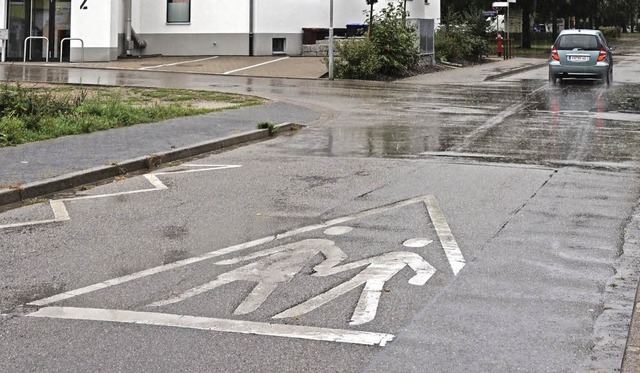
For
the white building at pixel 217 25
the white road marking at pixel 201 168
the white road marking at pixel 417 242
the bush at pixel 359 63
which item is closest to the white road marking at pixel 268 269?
the white road marking at pixel 417 242

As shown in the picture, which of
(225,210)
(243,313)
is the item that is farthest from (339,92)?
(243,313)

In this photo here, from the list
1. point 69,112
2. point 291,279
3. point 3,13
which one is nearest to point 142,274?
point 291,279

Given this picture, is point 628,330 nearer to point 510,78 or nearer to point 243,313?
point 243,313

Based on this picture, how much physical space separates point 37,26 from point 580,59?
2007 cm

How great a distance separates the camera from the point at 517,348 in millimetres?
5789

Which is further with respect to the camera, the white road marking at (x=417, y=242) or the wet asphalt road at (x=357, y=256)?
the white road marking at (x=417, y=242)

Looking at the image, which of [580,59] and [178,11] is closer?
[580,59]

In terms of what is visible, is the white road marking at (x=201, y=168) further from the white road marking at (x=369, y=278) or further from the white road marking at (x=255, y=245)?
the white road marking at (x=369, y=278)

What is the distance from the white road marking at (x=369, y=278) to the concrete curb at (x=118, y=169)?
4319 mm

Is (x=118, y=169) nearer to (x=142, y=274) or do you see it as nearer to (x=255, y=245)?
(x=255, y=245)

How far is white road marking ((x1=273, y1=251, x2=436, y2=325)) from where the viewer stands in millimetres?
6512

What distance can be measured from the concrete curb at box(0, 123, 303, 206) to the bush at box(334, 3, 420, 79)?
1543 cm

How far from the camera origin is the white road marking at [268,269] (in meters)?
6.84

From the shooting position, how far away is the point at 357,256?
8.09 m
